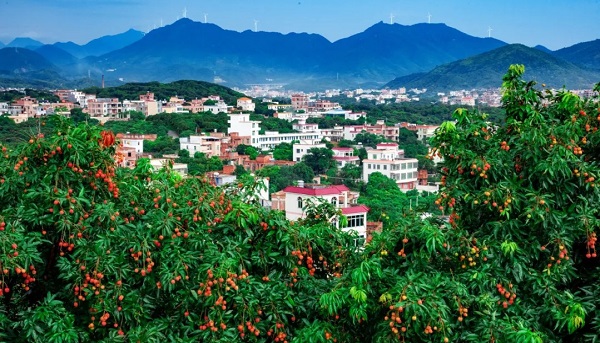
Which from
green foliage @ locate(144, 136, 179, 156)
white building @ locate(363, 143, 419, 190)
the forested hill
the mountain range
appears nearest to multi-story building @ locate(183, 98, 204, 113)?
the forested hill

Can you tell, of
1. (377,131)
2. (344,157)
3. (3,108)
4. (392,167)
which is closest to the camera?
(392,167)

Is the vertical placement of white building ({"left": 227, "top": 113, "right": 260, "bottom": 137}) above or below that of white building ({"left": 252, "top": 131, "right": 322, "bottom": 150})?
above

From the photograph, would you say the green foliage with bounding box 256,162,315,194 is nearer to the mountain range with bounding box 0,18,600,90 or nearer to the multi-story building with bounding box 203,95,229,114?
the multi-story building with bounding box 203,95,229,114

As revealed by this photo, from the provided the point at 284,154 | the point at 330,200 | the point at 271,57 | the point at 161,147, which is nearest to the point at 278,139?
the point at 284,154

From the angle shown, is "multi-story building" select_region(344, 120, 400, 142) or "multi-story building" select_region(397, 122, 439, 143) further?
"multi-story building" select_region(344, 120, 400, 142)

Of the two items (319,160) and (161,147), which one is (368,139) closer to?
(319,160)

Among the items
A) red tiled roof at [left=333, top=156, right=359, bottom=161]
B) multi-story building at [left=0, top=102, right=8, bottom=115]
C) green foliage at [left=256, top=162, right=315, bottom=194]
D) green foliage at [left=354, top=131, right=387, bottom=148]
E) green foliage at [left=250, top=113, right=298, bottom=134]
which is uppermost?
multi-story building at [left=0, top=102, right=8, bottom=115]
